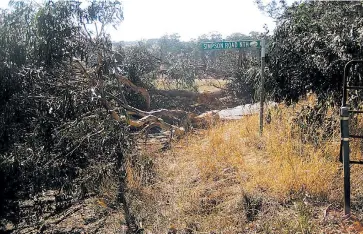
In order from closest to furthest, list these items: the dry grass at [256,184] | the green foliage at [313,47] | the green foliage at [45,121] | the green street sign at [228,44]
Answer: the dry grass at [256,184], the green foliage at [313,47], the green foliage at [45,121], the green street sign at [228,44]

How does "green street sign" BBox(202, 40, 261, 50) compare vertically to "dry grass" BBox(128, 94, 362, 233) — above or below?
above

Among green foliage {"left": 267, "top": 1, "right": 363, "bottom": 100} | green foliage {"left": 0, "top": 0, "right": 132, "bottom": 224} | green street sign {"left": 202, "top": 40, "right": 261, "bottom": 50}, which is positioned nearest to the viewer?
green foliage {"left": 267, "top": 1, "right": 363, "bottom": 100}

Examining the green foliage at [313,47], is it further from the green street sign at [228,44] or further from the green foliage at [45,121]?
the green foliage at [45,121]

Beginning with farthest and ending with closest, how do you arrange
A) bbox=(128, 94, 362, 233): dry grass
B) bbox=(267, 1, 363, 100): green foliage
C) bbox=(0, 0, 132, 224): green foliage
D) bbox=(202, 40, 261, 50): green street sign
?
bbox=(202, 40, 261, 50): green street sign < bbox=(0, 0, 132, 224): green foliage < bbox=(267, 1, 363, 100): green foliage < bbox=(128, 94, 362, 233): dry grass

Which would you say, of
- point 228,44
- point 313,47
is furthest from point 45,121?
point 313,47

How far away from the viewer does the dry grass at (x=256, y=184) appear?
4195 millimetres

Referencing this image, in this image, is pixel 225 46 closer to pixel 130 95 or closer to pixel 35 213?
pixel 35 213

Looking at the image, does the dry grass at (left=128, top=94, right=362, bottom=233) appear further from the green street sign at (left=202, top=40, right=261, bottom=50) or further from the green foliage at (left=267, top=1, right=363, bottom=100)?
the green street sign at (left=202, top=40, right=261, bottom=50)

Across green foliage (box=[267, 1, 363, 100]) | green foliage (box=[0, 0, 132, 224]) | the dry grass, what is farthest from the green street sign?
green foliage (box=[0, 0, 132, 224])

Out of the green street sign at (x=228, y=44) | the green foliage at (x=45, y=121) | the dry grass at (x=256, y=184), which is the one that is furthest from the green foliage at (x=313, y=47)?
the green foliage at (x=45, y=121)

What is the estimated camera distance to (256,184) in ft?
16.0

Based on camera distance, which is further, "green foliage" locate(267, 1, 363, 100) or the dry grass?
"green foliage" locate(267, 1, 363, 100)

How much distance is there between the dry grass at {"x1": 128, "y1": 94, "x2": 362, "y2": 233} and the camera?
420 centimetres

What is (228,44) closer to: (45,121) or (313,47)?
(313,47)
